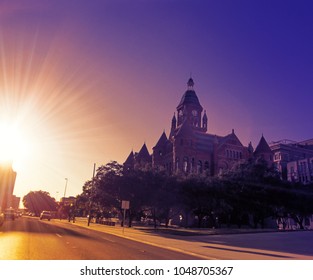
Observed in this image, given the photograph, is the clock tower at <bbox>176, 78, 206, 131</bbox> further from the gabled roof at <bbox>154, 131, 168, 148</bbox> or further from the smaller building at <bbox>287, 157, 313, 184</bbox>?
the smaller building at <bbox>287, 157, 313, 184</bbox>

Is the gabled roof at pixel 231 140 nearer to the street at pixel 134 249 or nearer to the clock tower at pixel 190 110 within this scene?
the clock tower at pixel 190 110

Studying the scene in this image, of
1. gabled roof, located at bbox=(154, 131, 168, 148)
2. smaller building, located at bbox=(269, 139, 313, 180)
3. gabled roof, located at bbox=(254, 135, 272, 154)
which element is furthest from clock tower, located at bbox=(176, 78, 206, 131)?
smaller building, located at bbox=(269, 139, 313, 180)

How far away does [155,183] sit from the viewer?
41312 mm

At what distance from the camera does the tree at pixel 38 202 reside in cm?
13249

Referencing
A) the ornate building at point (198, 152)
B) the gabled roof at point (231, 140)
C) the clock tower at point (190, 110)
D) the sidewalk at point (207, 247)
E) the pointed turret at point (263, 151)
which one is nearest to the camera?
the sidewalk at point (207, 247)

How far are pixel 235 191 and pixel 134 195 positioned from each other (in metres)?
15.6

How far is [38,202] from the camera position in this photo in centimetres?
13275

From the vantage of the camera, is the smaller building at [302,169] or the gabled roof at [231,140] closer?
the gabled roof at [231,140]

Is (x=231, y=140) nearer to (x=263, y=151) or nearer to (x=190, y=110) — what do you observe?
(x=263, y=151)

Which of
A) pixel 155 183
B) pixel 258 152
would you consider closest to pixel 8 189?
pixel 258 152

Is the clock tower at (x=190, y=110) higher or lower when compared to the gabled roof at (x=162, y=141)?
higher

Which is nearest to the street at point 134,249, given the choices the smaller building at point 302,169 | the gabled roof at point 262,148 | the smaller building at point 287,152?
the gabled roof at point 262,148

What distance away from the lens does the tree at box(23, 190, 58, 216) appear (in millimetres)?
132488

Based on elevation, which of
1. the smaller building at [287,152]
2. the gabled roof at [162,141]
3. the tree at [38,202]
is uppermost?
the smaller building at [287,152]
